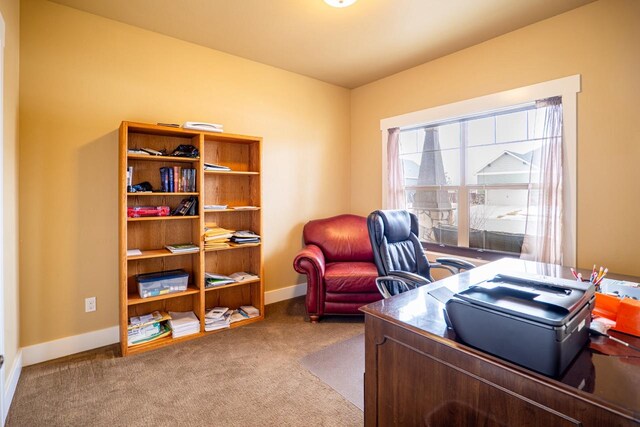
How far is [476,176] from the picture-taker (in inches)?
127

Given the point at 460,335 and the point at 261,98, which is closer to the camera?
the point at 460,335

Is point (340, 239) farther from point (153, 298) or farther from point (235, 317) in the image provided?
point (153, 298)

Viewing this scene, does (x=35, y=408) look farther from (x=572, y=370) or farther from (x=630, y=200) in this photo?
(x=630, y=200)

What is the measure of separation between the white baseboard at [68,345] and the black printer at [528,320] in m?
2.83

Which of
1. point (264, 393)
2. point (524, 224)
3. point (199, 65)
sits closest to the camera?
point (264, 393)

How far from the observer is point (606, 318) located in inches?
50.3

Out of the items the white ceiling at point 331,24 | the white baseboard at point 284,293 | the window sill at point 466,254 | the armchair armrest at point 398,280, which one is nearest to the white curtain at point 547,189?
the window sill at point 466,254

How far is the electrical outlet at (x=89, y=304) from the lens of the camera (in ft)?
8.35

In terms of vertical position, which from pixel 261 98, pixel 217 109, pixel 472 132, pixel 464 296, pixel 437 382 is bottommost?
pixel 437 382

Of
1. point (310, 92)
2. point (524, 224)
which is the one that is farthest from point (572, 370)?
point (310, 92)

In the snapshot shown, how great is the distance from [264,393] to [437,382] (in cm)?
131

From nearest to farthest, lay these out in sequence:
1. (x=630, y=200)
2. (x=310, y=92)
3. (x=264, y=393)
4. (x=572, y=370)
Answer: (x=572, y=370), (x=264, y=393), (x=630, y=200), (x=310, y=92)

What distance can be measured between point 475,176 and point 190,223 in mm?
2921

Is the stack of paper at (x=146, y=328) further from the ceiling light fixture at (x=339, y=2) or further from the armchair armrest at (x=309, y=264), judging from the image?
the ceiling light fixture at (x=339, y=2)
